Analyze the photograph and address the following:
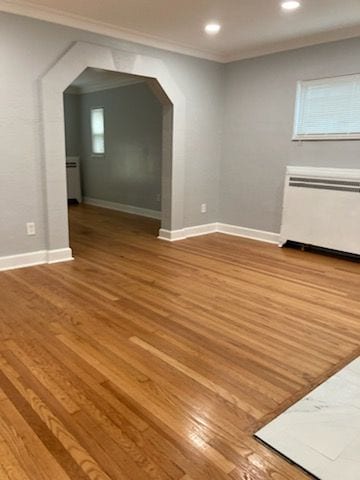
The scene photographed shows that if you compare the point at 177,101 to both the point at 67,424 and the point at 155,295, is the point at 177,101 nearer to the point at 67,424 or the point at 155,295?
the point at 155,295

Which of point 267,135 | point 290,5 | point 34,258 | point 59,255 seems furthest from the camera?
point 267,135

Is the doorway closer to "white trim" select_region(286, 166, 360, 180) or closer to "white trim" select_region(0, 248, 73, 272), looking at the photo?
"white trim" select_region(0, 248, 73, 272)

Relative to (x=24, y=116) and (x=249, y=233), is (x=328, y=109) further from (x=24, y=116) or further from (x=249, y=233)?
(x=24, y=116)

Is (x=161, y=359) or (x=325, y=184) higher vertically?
(x=325, y=184)

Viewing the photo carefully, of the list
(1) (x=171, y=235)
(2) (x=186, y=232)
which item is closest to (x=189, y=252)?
(1) (x=171, y=235)

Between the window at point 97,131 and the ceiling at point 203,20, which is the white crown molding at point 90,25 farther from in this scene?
the window at point 97,131

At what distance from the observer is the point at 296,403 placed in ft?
6.27

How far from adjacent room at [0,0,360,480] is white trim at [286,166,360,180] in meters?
0.02

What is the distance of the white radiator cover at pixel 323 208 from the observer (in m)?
4.36

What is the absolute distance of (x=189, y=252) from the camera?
4.72 meters

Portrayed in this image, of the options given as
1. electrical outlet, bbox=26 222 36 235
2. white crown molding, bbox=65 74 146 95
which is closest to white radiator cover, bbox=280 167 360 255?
electrical outlet, bbox=26 222 36 235

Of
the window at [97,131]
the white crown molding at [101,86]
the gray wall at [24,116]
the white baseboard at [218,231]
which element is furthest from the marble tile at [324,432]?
the window at [97,131]

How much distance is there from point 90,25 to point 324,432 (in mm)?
4118

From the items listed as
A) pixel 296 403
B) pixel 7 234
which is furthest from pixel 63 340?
pixel 7 234
